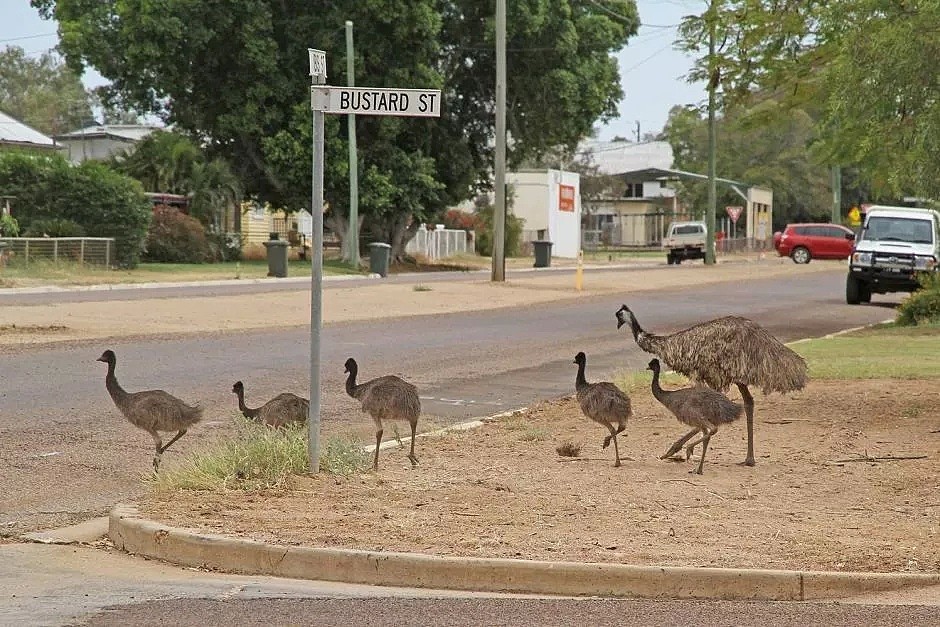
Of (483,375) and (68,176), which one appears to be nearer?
(483,375)

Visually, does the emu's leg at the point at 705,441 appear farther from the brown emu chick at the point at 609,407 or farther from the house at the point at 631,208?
the house at the point at 631,208

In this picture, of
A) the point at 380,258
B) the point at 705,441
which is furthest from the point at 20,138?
the point at 705,441

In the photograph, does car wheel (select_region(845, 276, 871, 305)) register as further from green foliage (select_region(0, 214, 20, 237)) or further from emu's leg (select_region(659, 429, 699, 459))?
emu's leg (select_region(659, 429, 699, 459))

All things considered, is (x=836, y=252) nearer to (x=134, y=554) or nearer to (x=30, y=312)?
(x=30, y=312)

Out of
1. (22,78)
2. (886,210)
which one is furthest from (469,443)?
(22,78)

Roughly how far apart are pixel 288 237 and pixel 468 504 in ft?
201

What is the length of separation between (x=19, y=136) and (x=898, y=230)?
Result: 34.9 m

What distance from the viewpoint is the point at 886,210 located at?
37844 millimetres

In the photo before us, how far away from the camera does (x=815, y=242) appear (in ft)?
232

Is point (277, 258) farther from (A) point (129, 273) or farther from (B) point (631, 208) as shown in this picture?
(B) point (631, 208)

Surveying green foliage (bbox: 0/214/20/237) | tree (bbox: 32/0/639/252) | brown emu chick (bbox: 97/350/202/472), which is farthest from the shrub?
brown emu chick (bbox: 97/350/202/472)

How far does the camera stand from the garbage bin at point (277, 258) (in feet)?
149

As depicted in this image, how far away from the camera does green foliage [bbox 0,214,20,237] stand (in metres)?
40.4

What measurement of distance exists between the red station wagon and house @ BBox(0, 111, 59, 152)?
106 ft
